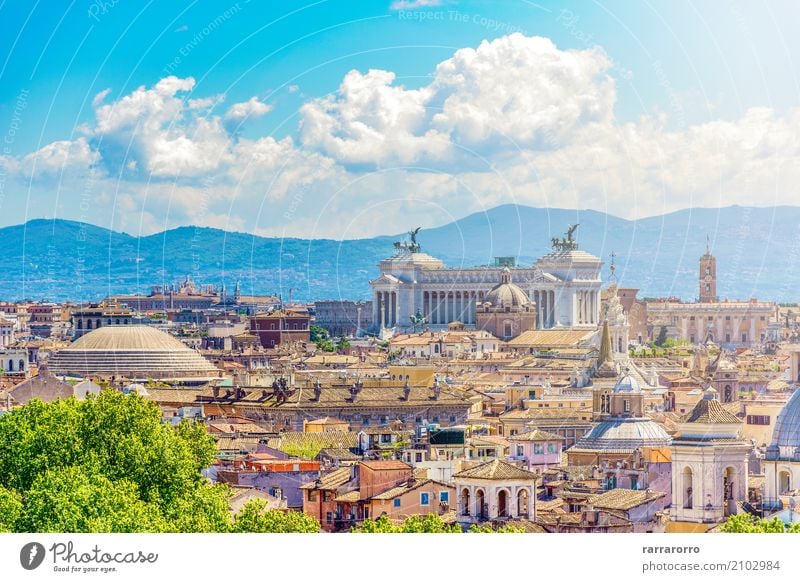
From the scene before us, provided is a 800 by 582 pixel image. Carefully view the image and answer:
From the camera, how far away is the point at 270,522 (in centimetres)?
3550

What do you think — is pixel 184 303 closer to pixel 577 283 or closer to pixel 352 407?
pixel 577 283

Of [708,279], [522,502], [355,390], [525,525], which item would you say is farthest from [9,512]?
[708,279]

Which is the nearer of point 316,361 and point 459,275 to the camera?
point 316,361

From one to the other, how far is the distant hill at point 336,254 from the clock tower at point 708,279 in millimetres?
707

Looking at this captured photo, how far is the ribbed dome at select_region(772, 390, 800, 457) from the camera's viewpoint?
147 feet

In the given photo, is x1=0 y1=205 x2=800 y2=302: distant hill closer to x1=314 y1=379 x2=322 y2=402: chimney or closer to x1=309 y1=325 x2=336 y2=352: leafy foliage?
x1=309 y1=325 x2=336 y2=352: leafy foliage

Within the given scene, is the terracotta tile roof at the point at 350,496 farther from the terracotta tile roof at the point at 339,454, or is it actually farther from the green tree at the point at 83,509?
the green tree at the point at 83,509

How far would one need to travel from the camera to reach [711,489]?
4353cm

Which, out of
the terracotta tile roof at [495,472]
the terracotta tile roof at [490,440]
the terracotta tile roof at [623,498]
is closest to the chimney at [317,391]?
the terracotta tile roof at [490,440]

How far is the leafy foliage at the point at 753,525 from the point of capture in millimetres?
35287

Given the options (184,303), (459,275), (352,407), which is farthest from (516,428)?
(184,303)

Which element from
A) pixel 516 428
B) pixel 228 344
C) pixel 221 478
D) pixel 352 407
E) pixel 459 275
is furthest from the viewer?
pixel 459 275

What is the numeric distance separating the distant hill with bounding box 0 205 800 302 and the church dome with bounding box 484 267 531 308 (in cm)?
207
